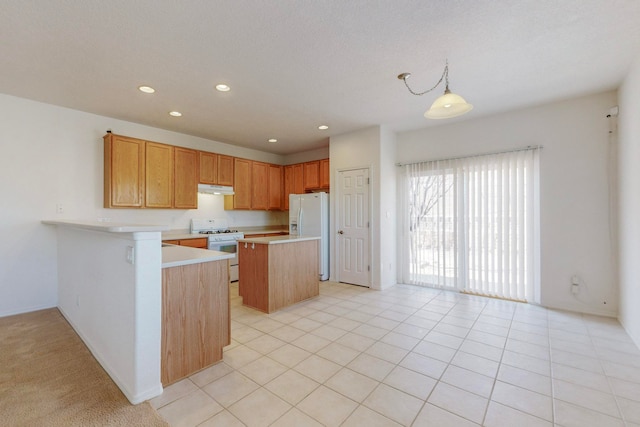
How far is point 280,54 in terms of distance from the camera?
2486 millimetres

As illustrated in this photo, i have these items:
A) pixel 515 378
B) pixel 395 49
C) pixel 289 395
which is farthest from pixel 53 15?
pixel 515 378

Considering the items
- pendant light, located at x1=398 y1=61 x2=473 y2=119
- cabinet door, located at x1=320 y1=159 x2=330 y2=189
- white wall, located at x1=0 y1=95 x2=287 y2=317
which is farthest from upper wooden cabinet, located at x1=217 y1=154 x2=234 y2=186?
pendant light, located at x1=398 y1=61 x2=473 y2=119

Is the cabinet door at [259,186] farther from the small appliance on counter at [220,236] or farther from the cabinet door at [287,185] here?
the small appliance on counter at [220,236]

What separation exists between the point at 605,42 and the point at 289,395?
377 centimetres

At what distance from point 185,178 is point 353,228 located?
3.02m

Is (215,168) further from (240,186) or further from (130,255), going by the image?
(130,255)

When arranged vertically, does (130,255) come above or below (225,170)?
below

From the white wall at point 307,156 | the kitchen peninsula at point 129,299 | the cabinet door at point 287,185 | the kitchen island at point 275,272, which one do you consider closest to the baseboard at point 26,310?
the kitchen peninsula at point 129,299

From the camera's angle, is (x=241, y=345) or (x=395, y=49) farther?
(x=241, y=345)

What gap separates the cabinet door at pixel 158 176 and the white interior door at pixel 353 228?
2.87 meters

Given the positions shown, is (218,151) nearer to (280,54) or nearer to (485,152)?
(280,54)

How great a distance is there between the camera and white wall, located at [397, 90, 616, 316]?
3.30 meters

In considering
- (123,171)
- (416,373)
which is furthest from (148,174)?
(416,373)

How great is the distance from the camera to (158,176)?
4367 mm
